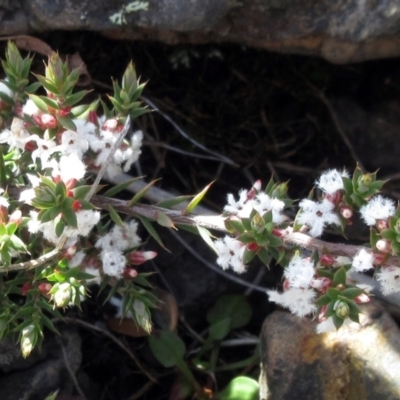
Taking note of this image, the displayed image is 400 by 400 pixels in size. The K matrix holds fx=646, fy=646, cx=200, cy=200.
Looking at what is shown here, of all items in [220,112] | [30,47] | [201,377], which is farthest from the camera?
[220,112]

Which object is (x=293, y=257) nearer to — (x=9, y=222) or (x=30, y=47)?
(x=9, y=222)

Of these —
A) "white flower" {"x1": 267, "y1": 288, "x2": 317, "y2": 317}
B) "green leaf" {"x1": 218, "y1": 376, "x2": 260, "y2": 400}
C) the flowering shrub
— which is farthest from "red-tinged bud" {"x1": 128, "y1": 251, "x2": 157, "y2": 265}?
"green leaf" {"x1": 218, "y1": 376, "x2": 260, "y2": 400}

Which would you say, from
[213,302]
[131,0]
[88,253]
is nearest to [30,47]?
[131,0]

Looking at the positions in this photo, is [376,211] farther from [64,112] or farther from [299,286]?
[64,112]

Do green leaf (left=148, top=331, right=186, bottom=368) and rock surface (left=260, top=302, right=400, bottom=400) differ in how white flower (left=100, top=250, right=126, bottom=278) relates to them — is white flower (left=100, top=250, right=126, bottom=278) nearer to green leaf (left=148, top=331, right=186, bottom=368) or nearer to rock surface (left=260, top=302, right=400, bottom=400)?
green leaf (left=148, top=331, right=186, bottom=368)

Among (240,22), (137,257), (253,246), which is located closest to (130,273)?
(137,257)

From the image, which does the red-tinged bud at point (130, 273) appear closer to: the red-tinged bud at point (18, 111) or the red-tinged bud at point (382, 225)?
the red-tinged bud at point (18, 111)
